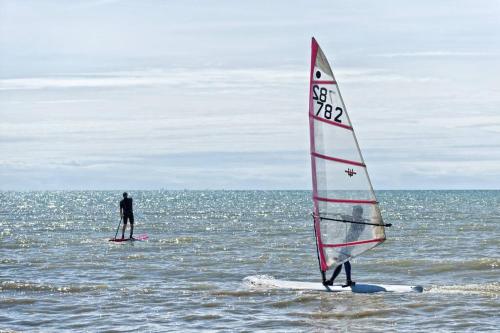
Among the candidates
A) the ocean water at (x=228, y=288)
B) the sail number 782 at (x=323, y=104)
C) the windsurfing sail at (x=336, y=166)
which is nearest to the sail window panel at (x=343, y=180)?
the windsurfing sail at (x=336, y=166)

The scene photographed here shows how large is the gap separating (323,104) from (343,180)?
1778 millimetres

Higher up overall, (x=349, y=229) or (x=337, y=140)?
(x=337, y=140)

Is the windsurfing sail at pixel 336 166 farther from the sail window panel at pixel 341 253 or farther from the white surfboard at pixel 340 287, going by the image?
the white surfboard at pixel 340 287

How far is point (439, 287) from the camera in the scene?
71.2 ft

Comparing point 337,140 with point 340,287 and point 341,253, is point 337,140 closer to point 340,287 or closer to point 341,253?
point 341,253

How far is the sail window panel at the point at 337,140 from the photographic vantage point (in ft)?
63.3

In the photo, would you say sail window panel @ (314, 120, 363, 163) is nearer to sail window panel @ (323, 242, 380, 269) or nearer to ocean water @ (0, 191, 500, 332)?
sail window panel @ (323, 242, 380, 269)

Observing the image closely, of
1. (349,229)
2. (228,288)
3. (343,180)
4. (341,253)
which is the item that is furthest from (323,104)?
(228,288)

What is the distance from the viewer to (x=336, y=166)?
763 inches

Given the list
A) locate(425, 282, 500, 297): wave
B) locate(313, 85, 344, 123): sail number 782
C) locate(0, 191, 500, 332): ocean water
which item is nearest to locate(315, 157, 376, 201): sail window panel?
locate(313, 85, 344, 123): sail number 782

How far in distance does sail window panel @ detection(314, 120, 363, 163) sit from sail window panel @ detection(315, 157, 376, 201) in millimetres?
207

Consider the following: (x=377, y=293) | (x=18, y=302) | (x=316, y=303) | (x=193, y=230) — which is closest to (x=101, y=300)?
(x=18, y=302)

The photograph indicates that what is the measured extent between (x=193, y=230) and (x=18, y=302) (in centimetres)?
3205

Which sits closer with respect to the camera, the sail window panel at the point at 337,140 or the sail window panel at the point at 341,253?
the sail window panel at the point at 337,140
